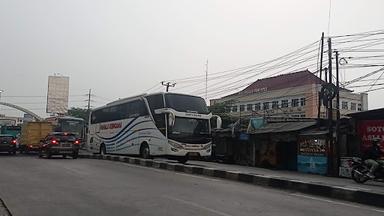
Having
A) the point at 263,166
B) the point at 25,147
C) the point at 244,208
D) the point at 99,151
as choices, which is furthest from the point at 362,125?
the point at 25,147

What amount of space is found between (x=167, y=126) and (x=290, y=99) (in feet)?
154

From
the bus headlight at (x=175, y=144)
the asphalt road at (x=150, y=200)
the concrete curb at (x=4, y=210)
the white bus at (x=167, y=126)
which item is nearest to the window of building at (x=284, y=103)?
the white bus at (x=167, y=126)

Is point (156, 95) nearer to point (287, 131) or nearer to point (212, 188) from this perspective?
point (287, 131)

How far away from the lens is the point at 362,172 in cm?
1606

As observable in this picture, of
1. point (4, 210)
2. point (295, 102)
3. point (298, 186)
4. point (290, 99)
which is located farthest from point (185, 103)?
point (290, 99)

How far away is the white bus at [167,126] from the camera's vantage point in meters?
22.7

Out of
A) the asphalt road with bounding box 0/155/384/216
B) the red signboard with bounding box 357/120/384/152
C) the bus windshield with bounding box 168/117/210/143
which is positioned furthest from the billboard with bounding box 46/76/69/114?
the asphalt road with bounding box 0/155/384/216

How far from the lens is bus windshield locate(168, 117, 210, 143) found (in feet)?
74.7

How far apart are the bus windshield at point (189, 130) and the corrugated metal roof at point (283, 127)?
431 cm

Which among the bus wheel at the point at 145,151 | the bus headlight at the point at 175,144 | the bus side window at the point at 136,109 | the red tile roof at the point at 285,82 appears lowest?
the bus wheel at the point at 145,151

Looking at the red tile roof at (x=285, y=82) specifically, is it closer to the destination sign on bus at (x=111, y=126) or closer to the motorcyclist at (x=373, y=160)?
the destination sign on bus at (x=111, y=126)

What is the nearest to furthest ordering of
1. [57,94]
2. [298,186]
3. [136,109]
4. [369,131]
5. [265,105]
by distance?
[298,186]
[369,131]
[136,109]
[265,105]
[57,94]

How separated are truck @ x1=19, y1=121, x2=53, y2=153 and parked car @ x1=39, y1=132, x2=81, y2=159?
7284mm

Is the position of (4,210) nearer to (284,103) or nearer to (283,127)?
(283,127)
